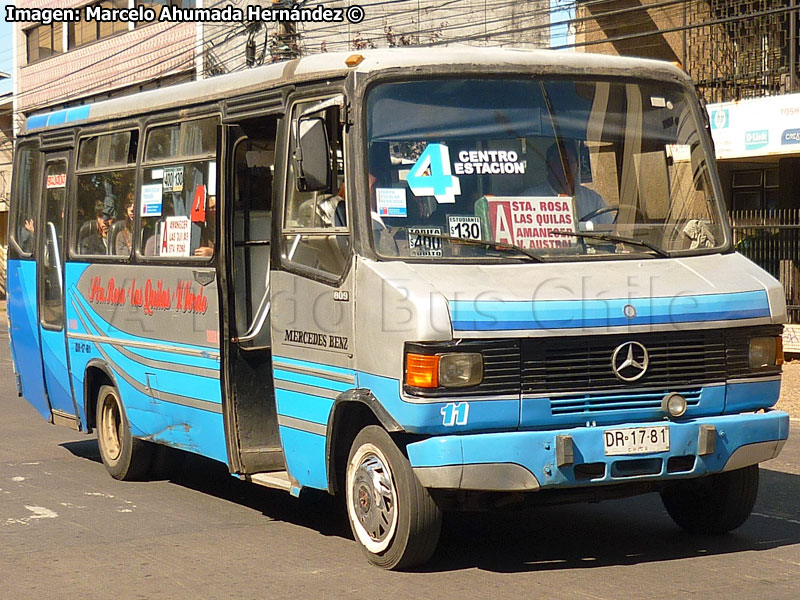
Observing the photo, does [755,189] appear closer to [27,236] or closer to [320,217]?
[27,236]

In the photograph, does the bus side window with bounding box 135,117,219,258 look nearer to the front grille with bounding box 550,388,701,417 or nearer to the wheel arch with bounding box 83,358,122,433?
A: the wheel arch with bounding box 83,358,122,433

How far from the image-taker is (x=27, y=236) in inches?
432

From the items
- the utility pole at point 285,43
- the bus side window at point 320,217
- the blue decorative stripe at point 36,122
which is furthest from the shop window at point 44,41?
the bus side window at point 320,217

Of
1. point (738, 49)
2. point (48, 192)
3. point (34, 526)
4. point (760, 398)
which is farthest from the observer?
point (738, 49)

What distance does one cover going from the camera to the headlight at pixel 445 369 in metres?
5.97

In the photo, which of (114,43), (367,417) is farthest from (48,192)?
(114,43)

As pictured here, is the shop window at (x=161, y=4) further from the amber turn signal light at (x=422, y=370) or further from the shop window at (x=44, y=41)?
the amber turn signal light at (x=422, y=370)

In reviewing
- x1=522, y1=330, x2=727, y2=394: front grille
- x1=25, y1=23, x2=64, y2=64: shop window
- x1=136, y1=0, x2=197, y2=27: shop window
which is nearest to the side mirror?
x1=522, y1=330, x2=727, y2=394: front grille

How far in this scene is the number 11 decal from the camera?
6.54m

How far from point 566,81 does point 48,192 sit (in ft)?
17.3

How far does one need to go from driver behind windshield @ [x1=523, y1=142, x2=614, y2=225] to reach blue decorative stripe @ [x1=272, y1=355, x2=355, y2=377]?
4.31ft

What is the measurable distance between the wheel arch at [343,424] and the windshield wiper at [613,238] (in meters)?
1.30

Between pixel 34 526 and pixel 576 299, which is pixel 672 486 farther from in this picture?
pixel 34 526

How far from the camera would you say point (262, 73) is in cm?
752
